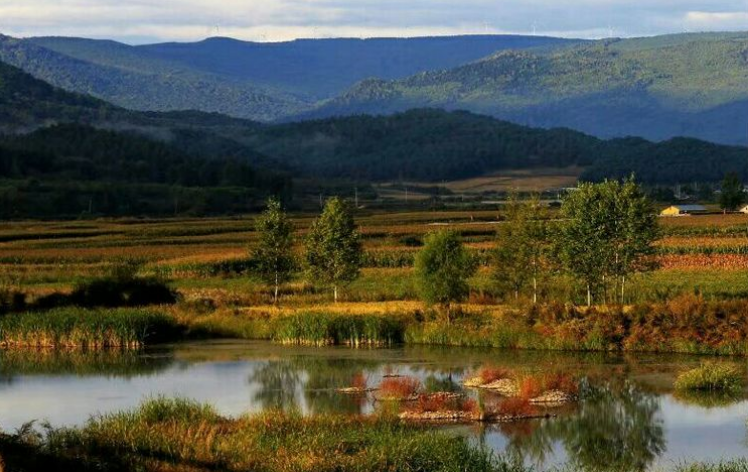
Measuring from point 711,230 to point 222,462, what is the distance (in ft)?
298

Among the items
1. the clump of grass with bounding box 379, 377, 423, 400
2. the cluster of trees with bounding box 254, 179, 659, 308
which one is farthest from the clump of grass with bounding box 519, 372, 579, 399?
the cluster of trees with bounding box 254, 179, 659, 308

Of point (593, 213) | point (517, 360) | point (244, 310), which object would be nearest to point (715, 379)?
point (517, 360)

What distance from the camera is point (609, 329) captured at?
203ft

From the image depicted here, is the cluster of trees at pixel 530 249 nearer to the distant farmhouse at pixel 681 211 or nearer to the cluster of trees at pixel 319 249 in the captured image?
the cluster of trees at pixel 319 249

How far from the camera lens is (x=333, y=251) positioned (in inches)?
3108

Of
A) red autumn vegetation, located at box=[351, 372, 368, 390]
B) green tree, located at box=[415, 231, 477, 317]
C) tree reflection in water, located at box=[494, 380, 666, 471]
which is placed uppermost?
green tree, located at box=[415, 231, 477, 317]

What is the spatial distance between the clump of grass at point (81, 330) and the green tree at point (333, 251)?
13.1 meters

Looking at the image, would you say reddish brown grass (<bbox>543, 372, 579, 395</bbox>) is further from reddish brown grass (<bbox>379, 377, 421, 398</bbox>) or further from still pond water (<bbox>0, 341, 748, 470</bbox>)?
reddish brown grass (<bbox>379, 377, 421, 398</bbox>)

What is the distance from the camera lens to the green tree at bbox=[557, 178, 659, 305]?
229 ft

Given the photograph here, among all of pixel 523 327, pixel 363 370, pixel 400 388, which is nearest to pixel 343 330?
pixel 523 327

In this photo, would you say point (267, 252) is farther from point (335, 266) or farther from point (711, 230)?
point (711, 230)

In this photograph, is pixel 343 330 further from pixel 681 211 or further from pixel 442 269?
pixel 681 211

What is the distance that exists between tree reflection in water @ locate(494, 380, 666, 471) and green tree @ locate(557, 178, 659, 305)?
723 inches

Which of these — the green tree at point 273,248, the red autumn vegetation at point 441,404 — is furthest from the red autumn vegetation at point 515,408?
the green tree at point 273,248
